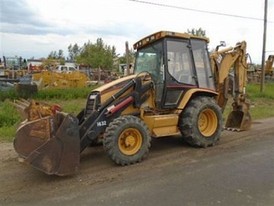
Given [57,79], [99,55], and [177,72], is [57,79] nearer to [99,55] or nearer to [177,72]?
[177,72]

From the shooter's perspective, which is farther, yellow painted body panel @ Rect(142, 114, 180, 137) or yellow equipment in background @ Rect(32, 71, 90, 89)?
yellow equipment in background @ Rect(32, 71, 90, 89)

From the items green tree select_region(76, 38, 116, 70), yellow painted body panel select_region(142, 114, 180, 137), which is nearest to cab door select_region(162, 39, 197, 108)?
yellow painted body panel select_region(142, 114, 180, 137)

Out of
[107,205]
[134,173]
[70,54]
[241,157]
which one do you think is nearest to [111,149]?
[134,173]

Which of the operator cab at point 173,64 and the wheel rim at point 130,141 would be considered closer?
the wheel rim at point 130,141

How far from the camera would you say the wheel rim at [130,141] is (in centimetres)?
658

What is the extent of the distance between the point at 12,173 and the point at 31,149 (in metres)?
0.95

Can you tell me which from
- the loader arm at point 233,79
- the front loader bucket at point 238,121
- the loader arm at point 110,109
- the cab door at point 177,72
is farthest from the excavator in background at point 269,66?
the loader arm at point 110,109

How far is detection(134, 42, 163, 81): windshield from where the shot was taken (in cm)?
761

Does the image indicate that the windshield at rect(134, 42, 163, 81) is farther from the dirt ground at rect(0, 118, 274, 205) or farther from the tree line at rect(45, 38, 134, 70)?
the tree line at rect(45, 38, 134, 70)

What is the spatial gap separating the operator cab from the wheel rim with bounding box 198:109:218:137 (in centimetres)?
61

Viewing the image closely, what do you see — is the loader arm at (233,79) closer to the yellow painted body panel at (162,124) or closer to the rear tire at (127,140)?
the yellow painted body panel at (162,124)

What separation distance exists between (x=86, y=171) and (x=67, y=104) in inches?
345

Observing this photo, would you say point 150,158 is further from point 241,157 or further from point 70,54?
point 70,54

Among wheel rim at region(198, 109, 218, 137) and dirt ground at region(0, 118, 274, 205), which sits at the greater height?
wheel rim at region(198, 109, 218, 137)
